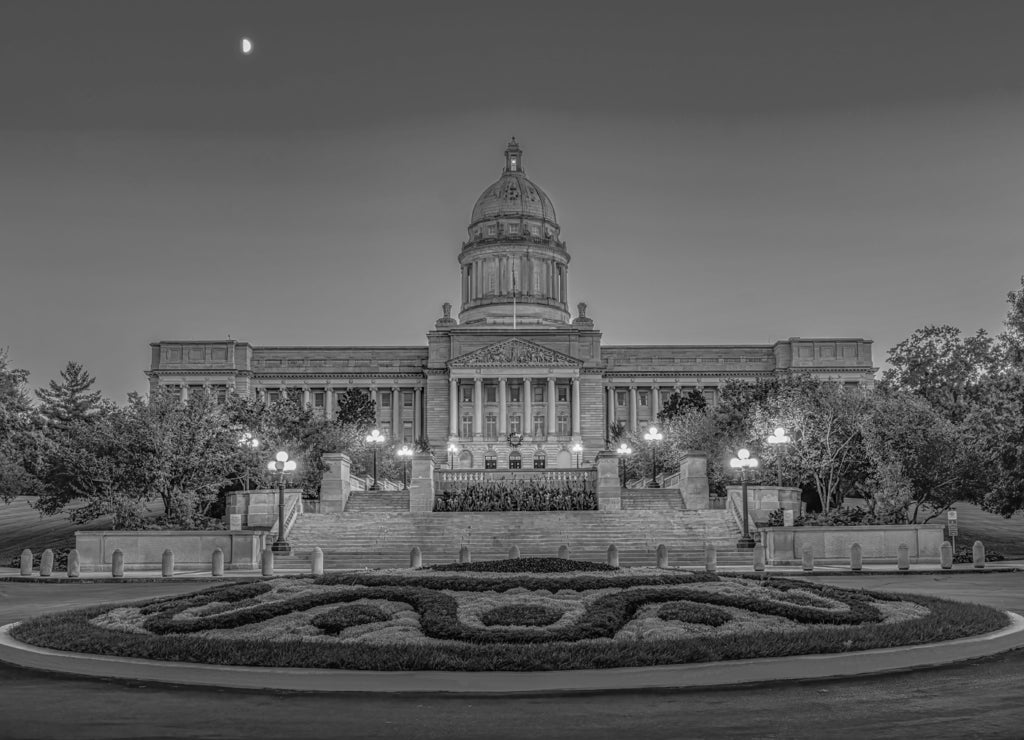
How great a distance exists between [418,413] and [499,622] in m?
131

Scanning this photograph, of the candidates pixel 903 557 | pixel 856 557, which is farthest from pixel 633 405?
pixel 856 557

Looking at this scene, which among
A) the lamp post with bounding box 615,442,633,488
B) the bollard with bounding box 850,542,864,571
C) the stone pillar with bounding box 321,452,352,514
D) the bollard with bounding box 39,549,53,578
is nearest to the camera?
the bollard with bounding box 850,542,864,571

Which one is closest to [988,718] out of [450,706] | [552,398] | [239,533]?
[450,706]

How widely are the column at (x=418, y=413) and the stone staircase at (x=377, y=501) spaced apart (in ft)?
294

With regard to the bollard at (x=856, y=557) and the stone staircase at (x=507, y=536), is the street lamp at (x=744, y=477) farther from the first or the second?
the bollard at (x=856, y=557)

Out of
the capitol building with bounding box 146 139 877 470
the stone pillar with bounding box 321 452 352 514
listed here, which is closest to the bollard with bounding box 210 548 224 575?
the stone pillar with bounding box 321 452 352 514

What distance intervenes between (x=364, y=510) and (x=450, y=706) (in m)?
41.5

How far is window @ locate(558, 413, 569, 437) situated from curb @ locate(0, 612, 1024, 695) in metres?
123

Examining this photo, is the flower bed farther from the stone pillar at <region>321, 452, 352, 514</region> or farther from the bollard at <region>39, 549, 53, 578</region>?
the stone pillar at <region>321, 452, 352, 514</region>

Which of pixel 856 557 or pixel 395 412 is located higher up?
pixel 395 412

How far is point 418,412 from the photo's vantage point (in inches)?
5714

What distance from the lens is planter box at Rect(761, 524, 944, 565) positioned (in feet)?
134

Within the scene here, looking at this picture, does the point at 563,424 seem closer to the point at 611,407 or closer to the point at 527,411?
Result: the point at 527,411

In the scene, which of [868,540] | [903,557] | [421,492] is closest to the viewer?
[903,557]
